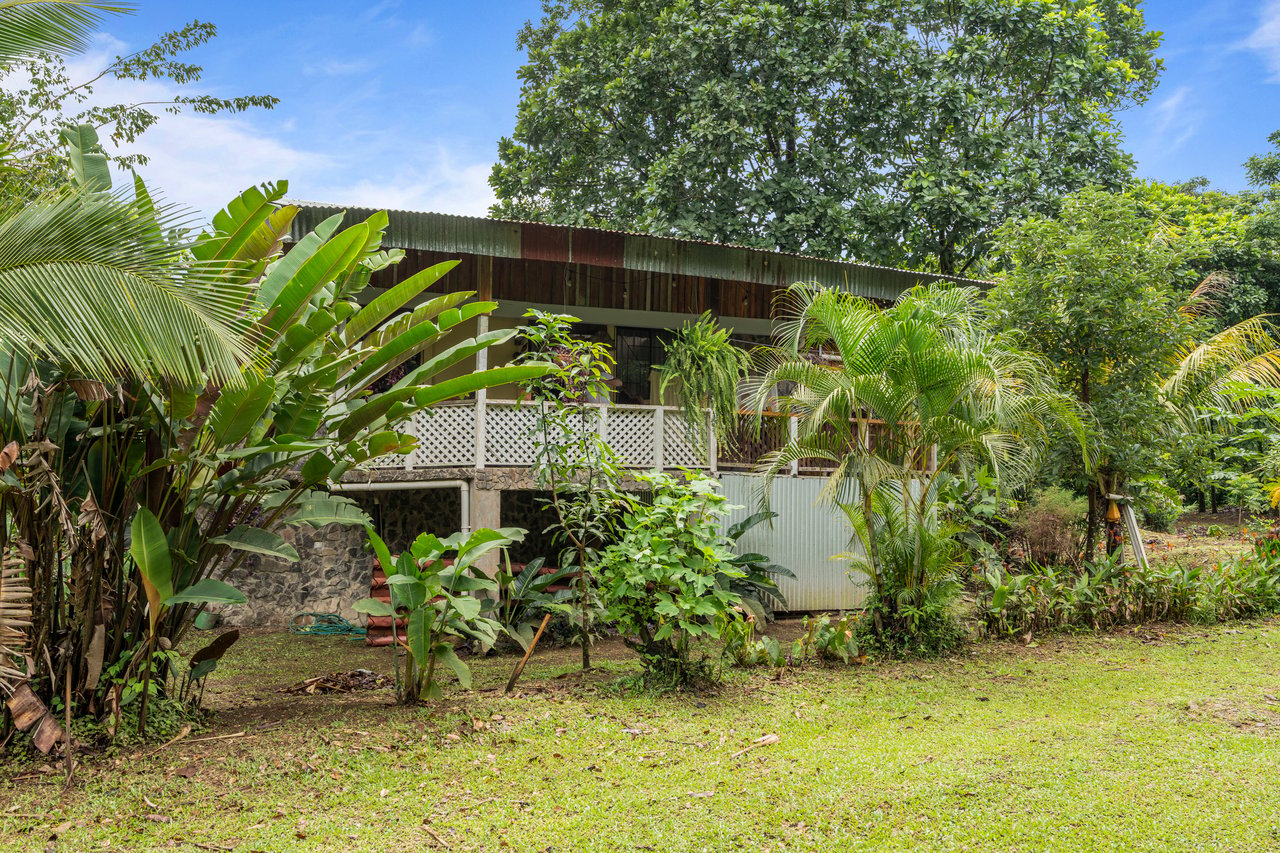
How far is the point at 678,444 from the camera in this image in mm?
11750

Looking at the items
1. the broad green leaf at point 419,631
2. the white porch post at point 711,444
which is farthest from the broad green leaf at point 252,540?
the white porch post at point 711,444

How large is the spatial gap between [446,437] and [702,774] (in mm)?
→ 6545

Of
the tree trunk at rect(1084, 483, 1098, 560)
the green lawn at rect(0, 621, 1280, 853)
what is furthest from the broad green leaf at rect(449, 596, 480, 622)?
the tree trunk at rect(1084, 483, 1098, 560)

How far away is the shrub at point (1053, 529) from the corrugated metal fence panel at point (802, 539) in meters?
2.71

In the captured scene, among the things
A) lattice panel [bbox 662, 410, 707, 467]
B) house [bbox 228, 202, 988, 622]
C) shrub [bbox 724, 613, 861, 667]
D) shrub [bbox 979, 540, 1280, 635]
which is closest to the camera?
shrub [bbox 724, 613, 861, 667]

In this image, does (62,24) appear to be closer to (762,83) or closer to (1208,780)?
(1208,780)

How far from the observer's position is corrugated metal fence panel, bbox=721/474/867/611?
40.7ft

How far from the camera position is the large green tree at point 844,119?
18.6 m

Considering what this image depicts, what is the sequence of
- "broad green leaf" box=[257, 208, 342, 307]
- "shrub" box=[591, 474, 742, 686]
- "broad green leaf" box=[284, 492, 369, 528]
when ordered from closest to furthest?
1. "broad green leaf" box=[257, 208, 342, 307]
2. "broad green leaf" box=[284, 492, 369, 528]
3. "shrub" box=[591, 474, 742, 686]

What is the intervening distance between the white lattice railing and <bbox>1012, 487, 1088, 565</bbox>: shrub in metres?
5.91

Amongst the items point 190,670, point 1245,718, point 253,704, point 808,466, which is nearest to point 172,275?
point 190,670

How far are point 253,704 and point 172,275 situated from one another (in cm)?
417

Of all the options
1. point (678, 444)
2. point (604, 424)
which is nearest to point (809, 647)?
point (678, 444)

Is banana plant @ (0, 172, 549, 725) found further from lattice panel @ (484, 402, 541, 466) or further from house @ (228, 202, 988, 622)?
lattice panel @ (484, 402, 541, 466)
